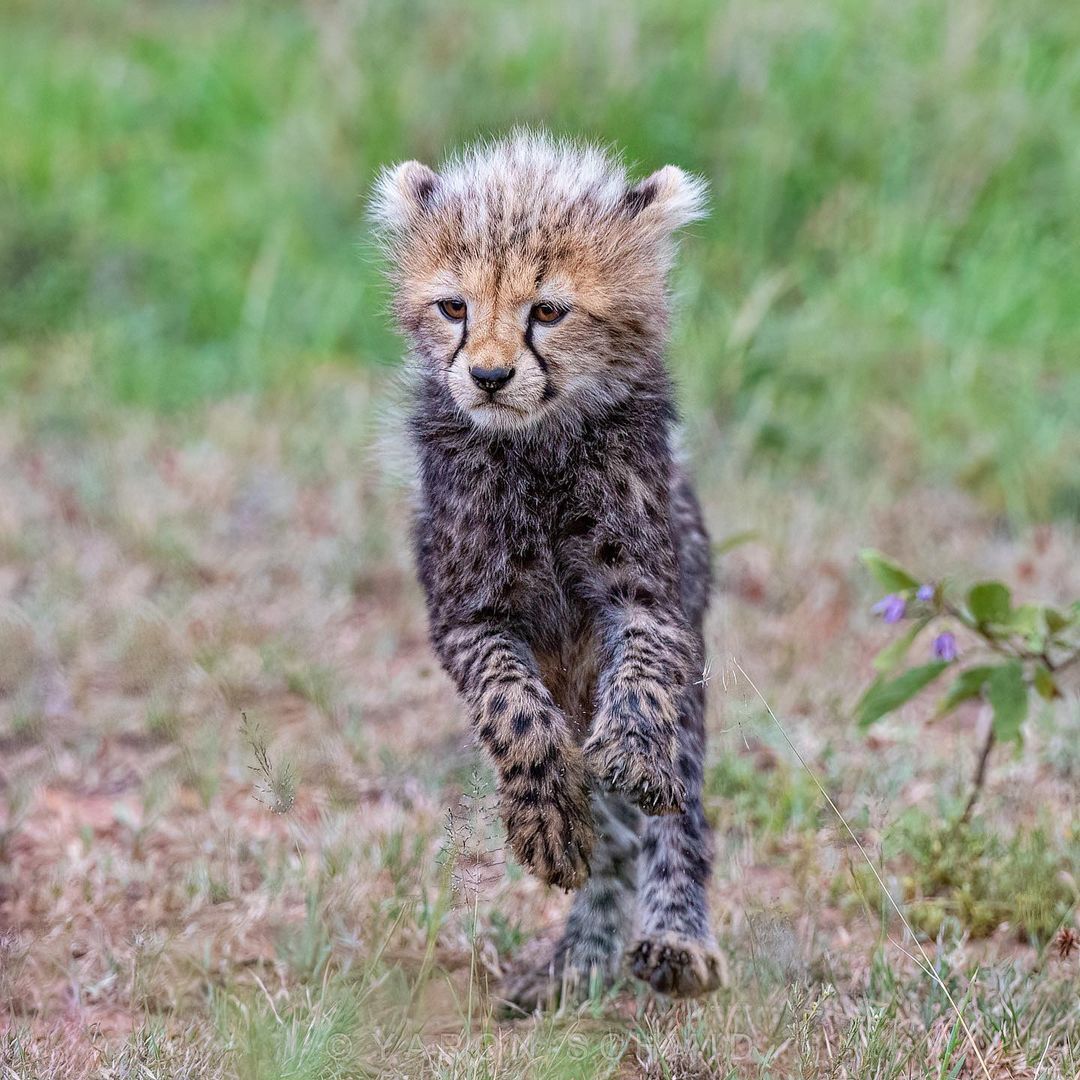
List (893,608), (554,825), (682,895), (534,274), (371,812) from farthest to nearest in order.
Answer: (371,812)
(893,608)
(682,895)
(534,274)
(554,825)

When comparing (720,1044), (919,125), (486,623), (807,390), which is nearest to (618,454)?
(486,623)

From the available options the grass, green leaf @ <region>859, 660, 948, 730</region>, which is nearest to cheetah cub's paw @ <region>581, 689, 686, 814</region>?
the grass

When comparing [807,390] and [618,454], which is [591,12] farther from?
[618,454]

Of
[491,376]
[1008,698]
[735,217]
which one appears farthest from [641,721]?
[735,217]

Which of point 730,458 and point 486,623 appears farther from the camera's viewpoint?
point 730,458

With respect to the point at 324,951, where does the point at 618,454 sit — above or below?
above

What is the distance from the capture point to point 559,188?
3.23 metres

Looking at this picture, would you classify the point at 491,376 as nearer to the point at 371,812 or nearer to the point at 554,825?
the point at 554,825

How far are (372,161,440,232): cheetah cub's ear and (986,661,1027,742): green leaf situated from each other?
1710 mm

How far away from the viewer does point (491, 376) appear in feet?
9.80

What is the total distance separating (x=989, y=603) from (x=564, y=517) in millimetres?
1195

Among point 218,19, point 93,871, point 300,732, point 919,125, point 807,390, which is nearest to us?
point 93,871

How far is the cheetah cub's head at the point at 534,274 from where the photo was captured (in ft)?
10.0

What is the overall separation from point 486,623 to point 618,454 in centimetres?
43
